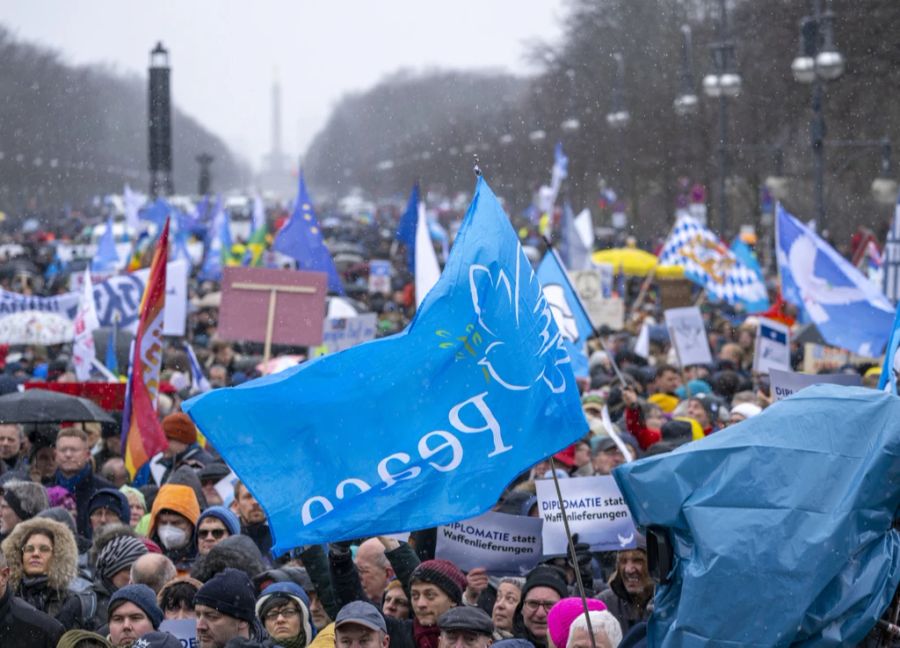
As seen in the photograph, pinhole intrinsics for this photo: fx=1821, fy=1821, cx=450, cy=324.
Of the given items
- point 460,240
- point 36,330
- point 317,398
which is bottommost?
point 36,330

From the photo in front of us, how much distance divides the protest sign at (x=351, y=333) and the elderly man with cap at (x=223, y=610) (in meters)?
7.82

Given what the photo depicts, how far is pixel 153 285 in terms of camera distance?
10094mm

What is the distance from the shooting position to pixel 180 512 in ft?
24.4

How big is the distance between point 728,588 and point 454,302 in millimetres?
1307

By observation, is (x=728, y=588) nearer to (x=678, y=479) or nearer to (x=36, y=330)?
(x=678, y=479)

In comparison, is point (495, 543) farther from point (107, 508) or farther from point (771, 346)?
point (771, 346)

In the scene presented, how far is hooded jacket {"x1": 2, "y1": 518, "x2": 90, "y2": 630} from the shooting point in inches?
257

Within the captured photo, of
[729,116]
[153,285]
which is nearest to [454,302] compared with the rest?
[153,285]

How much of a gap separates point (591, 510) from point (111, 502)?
88.1 inches

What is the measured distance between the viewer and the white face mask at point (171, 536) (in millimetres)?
7414

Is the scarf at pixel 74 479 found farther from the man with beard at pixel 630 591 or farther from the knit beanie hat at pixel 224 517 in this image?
the man with beard at pixel 630 591

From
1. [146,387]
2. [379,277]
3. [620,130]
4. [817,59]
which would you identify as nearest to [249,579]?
[146,387]

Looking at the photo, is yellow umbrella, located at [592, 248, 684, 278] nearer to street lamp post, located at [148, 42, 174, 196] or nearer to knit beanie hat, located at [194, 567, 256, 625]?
street lamp post, located at [148, 42, 174, 196]

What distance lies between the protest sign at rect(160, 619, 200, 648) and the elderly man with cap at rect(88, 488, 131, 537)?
1.78 meters
